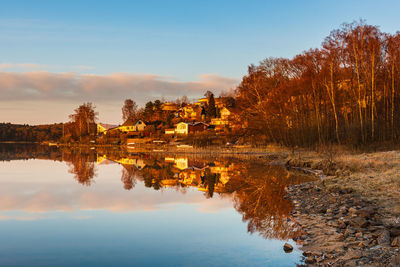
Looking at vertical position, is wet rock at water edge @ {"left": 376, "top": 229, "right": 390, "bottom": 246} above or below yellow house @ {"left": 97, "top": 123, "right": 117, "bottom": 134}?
below

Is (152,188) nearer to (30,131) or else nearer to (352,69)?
(352,69)

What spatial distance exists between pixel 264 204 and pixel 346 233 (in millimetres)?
5379

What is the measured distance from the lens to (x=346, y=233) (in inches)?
312

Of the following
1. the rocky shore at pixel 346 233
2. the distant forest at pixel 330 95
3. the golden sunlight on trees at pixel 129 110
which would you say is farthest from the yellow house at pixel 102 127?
the rocky shore at pixel 346 233

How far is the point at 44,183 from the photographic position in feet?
70.5

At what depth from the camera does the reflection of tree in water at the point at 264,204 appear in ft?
31.8

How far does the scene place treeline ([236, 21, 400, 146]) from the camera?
28594 millimetres

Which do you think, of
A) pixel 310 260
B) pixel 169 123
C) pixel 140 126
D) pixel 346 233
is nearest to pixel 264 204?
pixel 346 233

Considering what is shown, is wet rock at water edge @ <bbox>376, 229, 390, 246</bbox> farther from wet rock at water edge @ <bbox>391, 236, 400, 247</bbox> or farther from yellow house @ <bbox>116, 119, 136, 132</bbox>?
yellow house @ <bbox>116, 119, 136, 132</bbox>

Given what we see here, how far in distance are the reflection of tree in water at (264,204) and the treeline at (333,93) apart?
481 inches

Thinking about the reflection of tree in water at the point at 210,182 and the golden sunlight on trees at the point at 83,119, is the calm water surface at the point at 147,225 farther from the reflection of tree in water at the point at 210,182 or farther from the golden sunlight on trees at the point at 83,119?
the golden sunlight on trees at the point at 83,119

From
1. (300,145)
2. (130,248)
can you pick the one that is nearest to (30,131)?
(300,145)

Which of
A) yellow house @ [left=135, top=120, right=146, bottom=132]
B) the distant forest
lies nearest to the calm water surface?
the distant forest

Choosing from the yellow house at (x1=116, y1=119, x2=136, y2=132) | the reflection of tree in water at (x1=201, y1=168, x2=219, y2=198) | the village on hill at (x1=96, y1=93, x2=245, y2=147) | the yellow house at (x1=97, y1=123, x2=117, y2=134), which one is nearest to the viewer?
the reflection of tree in water at (x1=201, y1=168, x2=219, y2=198)
